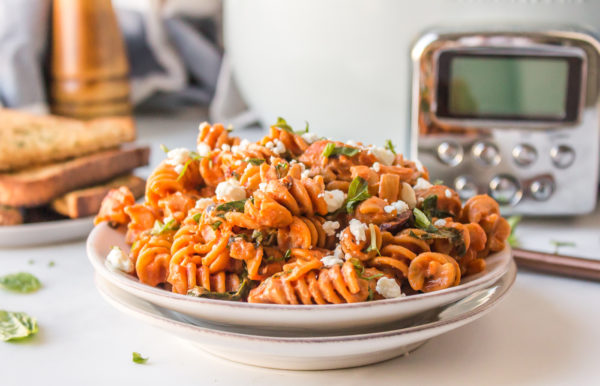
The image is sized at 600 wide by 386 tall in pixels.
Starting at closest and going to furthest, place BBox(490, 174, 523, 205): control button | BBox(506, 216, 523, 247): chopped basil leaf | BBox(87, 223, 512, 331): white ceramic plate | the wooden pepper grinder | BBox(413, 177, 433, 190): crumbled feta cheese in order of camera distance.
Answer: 1. BBox(87, 223, 512, 331): white ceramic plate
2. BBox(413, 177, 433, 190): crumbled feta cheese
3. BBox(506, 216, 523, 247): chopped basil leaf
4. BBox(490, 174, 523, 205): control button
5. the wooden pepper grinder

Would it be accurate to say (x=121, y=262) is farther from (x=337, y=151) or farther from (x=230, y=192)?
(x=337, y=151)

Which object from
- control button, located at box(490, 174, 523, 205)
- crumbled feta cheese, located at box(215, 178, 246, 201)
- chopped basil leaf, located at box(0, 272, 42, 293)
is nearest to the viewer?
crumbled feta cheese, located at box(215, 178, 246, 201)

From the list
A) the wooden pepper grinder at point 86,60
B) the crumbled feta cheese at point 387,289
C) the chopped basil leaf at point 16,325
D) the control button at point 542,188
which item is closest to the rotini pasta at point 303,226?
the crumbled feta cheese at point 387,289

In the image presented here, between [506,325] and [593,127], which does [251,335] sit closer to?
[506,325]

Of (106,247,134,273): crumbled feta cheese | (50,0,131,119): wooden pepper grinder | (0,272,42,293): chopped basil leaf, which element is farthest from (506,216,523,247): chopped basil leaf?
(50,0,131,119): wooden pepper grinder

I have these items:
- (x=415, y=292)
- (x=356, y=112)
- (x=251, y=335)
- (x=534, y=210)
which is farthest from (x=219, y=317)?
(x=534, y=210)

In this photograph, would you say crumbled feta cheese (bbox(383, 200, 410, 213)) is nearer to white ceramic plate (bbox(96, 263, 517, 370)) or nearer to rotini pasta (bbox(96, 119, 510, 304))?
rotini pasta (bbox(96, 119, 510, 304))
